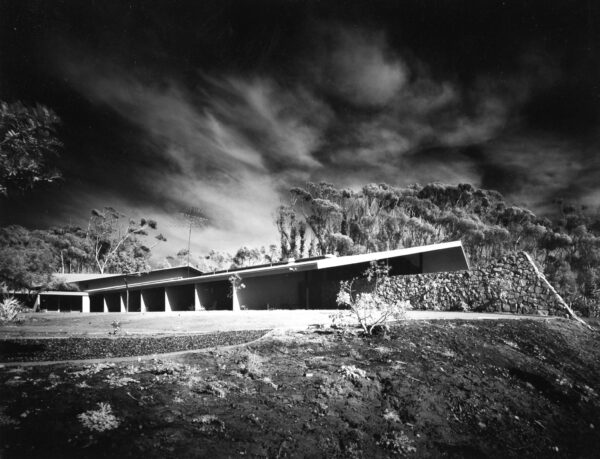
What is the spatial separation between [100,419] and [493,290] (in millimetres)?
15123

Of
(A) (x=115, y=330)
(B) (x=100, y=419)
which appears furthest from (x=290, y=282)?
(B) (x=100, y=419)

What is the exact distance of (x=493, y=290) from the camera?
13711mm

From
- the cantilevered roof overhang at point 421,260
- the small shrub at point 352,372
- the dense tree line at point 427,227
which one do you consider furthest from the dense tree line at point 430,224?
the small shrub at point 352,372

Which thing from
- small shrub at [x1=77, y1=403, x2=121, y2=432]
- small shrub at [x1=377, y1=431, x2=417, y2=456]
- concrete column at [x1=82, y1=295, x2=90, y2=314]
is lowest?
concrete column at [x1=82, y1=295, x2=90, y2=314]

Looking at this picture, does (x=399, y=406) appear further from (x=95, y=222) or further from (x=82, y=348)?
(x=95, y=222)

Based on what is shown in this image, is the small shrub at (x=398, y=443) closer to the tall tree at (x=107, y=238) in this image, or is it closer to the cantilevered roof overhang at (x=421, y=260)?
the cantilevered roof overhang at (x=421, y=260)

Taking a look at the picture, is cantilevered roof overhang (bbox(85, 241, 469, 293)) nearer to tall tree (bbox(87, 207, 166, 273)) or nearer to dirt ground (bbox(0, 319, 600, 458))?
dirt ground (bbox(0, 319, 600, 458))

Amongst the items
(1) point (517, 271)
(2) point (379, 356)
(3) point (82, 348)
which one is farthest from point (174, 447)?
(1) point (517, 271)

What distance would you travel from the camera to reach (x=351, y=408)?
14.1 feet

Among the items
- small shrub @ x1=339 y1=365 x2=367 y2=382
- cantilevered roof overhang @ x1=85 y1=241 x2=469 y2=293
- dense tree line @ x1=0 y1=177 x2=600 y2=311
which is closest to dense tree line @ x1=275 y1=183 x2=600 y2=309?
dense tree line @ x1=0 y1=177 x2=600 y2=311

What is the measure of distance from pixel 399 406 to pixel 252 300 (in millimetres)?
16344

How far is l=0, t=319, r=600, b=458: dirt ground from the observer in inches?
123

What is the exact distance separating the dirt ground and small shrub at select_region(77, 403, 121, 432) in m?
0.02

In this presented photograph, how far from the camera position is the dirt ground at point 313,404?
313 centimetres
